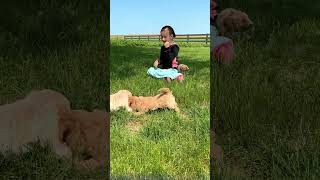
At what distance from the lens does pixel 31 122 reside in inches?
122

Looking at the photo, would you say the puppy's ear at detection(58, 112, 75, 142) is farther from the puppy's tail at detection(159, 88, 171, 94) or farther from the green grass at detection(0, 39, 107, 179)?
the puppy's tail at detection(159, 88, 171, 94)

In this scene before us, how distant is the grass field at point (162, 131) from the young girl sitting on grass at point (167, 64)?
0.19 feet

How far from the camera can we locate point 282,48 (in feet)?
10.9

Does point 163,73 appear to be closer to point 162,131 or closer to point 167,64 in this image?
point 167,64

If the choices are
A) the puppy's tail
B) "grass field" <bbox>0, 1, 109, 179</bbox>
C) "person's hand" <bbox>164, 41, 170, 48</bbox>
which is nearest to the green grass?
"grass field" <bbox>0, 1, 109, 179</bbox>

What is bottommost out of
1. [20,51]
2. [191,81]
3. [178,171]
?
[178,171]

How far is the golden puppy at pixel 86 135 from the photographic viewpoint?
3146 millimetres

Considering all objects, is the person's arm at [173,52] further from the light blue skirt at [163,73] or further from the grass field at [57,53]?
the grass field at [57,53]

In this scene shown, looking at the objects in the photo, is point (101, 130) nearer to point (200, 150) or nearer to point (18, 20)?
point (200, 150)

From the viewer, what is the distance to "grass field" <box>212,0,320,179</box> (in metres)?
2.98

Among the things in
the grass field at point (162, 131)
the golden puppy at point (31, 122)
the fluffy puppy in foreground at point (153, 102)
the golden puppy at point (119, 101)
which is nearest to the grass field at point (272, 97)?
the grass field at point (162, 131)

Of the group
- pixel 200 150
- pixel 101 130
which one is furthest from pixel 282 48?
pixel 101 130

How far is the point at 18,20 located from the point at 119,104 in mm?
988

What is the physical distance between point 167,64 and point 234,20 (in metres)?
0.94
